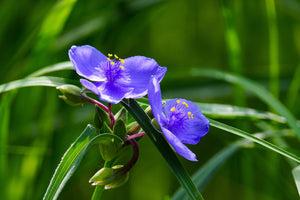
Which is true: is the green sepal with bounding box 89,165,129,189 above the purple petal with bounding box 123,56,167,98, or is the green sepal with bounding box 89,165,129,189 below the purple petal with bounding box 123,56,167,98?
below

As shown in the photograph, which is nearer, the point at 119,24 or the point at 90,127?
the point at 90,127

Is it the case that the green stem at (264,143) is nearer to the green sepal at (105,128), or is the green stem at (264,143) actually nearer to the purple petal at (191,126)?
the purple petal at (191,126)

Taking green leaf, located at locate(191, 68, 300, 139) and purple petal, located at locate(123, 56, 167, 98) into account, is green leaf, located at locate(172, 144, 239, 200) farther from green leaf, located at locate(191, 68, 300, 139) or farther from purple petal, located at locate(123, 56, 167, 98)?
purple petal, located at locate(123, 56, 167, 98)

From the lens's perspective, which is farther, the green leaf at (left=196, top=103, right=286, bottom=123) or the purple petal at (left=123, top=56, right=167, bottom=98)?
the green leaf at (left=196, top=103, right=286, bottom=123)

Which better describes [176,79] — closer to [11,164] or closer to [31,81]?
[11,164]

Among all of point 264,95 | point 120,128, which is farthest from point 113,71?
point 264,95

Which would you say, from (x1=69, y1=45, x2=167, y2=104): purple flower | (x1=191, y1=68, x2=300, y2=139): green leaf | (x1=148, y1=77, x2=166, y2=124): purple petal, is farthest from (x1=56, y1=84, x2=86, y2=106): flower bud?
(x1=191, y1=68, x2=300, y2=139): green leaf

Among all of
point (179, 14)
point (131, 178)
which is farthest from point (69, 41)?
point (179, 14)
